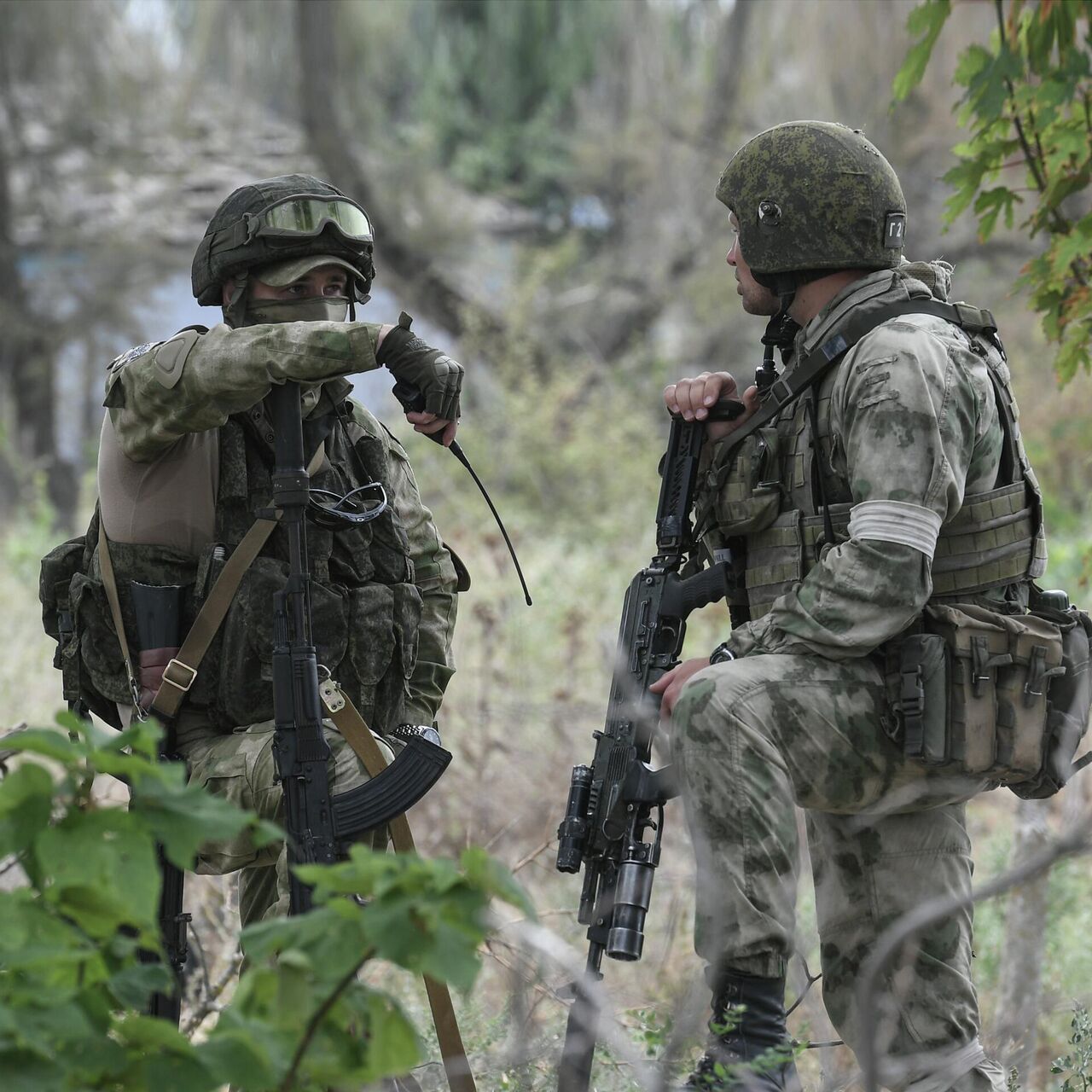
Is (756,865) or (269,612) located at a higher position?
(269,612)

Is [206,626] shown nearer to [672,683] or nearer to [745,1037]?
[672,683]

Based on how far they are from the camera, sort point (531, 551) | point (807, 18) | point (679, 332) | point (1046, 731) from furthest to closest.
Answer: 1. point (679, 332)
2. point (807, 18)
3. point (531, 551)
4. point (1046, 731)

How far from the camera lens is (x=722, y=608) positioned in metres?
8.88

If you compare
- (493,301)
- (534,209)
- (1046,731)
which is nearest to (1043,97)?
(1046,731)

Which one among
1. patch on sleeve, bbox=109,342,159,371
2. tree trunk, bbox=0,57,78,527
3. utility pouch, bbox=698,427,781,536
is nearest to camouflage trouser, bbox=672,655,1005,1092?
utility pouch, bbox=698,427,781,536

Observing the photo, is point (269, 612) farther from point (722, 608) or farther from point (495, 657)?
point (722, 608)

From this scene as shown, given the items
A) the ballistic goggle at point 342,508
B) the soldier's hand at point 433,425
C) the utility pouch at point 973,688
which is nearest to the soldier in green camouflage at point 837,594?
the utility pouch at point 973,688

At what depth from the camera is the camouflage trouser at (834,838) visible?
9.81 feet

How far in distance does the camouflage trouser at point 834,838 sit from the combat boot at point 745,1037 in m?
0.04

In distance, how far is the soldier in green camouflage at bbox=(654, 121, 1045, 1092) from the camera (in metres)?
3.01

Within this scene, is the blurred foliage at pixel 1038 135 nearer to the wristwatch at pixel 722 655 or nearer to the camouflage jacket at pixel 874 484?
the camouflage jacket at pixel 874 484

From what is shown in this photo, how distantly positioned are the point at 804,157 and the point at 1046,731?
146 cm

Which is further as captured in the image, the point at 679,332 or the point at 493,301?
the point at 679,332

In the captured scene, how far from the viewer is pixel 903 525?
301 cm
